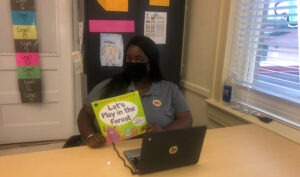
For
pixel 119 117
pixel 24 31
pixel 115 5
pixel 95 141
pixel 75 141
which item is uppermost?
pixel 115 5

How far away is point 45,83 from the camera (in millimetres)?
2818

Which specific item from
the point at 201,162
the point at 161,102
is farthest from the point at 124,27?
the point at 201,162

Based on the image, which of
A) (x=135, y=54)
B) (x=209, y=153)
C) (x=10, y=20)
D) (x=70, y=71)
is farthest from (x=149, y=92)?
(x=10, y=20)

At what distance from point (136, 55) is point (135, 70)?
92 mm

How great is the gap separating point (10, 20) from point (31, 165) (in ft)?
6.44

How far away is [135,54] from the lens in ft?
5.45

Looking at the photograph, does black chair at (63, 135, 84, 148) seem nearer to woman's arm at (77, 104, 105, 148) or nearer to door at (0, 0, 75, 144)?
woman's arm at (77, 104, 105, 148)

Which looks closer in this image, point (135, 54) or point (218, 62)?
point (135, 54)

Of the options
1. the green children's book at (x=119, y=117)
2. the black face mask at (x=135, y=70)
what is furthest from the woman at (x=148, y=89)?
the green children's book at (x=119, y=117)

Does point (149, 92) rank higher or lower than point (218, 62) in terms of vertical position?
lower

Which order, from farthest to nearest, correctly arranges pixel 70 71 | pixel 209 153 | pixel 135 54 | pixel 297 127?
pixel 70 71 → pixel 135 54 → pixel 297 127 → pixel 209 153

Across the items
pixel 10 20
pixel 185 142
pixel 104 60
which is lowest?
pixel 185 142

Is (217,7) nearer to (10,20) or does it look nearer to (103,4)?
(103,4)

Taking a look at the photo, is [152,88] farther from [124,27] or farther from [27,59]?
[27,59]
